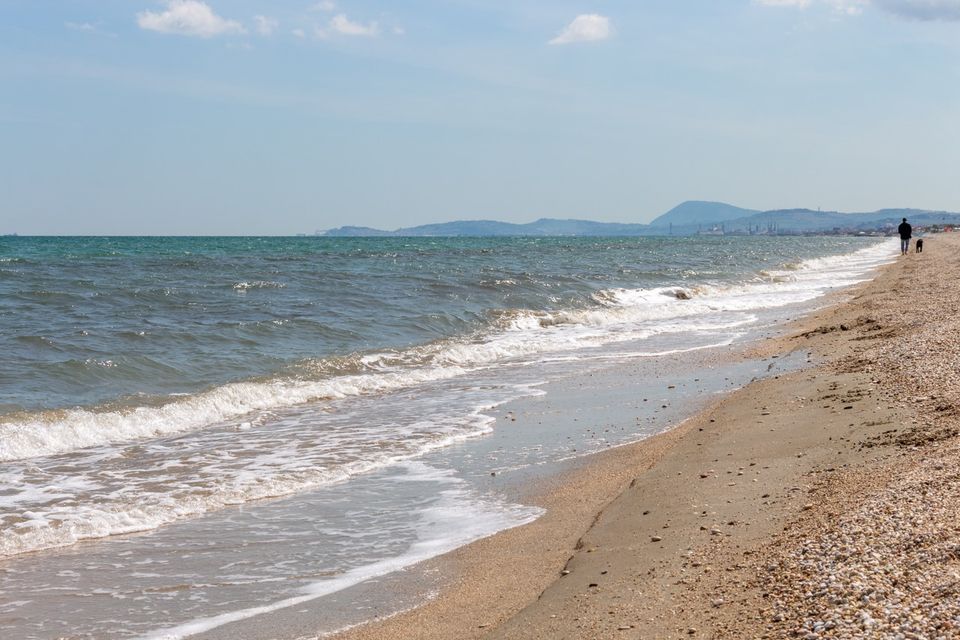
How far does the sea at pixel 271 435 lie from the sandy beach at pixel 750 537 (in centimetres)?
53

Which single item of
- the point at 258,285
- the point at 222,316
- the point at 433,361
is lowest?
the point at 433,361

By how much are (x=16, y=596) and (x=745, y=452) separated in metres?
5.45

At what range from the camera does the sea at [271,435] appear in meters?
5.66

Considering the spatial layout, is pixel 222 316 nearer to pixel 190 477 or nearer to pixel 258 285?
pixel 258 285

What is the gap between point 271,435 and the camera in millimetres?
10164

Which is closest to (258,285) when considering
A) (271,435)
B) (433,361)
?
(433,361)

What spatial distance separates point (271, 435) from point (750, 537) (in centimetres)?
642

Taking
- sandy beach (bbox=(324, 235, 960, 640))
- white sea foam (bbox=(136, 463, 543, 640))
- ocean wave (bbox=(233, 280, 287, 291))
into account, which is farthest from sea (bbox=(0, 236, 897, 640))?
ocean wave (bbox=(233, 280, 287, 291))

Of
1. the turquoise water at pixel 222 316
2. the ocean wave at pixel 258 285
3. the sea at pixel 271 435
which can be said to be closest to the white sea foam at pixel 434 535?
the sea at pixel 271 435

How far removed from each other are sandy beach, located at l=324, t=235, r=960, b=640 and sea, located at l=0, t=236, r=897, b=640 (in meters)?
0.53

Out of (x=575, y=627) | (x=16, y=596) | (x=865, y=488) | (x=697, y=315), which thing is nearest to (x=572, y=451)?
(x=865, y=488)

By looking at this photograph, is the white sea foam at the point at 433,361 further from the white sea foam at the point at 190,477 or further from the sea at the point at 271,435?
the white sea foam at the point at 190,477

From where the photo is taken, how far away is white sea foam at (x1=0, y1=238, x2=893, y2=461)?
33.6 ft

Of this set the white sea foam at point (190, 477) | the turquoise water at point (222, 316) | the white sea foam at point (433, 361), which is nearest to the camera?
the white sea foam at point (190, 477)
